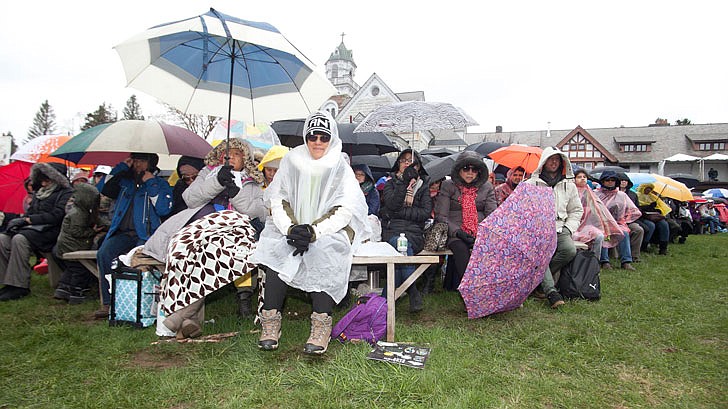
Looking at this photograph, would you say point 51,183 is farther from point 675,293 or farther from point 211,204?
point 675,293

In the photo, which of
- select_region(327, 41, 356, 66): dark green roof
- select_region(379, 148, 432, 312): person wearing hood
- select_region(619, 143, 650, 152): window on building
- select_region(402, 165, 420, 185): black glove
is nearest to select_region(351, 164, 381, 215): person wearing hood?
select_region(379, 148, 432, 312): person wearing hood

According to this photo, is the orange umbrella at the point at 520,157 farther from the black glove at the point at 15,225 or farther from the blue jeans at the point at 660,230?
the black glove at the point at 15,225

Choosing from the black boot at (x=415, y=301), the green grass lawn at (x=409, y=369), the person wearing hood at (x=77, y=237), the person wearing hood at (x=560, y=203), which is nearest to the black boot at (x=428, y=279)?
the green grass lawn at (x=409, y=369)

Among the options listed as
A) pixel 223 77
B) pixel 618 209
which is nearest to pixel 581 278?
pixel 618 209

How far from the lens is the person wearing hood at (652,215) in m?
8.73

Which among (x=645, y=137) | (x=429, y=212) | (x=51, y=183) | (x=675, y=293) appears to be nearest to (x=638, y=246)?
(x=675, y=293)

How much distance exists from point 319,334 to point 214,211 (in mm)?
1774

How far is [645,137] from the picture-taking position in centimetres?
4106

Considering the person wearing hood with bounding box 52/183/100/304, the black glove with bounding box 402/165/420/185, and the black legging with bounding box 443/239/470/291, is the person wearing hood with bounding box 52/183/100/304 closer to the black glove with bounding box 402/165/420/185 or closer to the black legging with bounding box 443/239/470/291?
the black glove with bounding box 402/165/420/185

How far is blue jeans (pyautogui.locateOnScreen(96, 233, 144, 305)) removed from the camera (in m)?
4.57

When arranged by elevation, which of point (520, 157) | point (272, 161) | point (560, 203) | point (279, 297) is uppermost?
point (520, 157)

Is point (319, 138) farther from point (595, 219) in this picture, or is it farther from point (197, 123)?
point (197, 123)

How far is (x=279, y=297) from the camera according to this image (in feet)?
11.3

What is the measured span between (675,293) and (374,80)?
27655 millimetres
